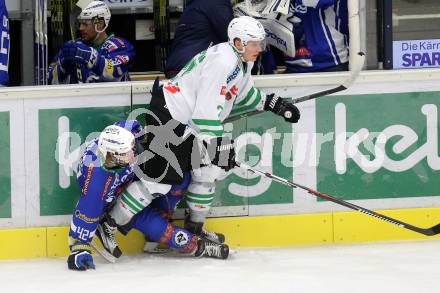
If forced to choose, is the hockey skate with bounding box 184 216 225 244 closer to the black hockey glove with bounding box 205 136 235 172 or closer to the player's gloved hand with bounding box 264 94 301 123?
the black hockey glove with bounding box 205 136 235 172

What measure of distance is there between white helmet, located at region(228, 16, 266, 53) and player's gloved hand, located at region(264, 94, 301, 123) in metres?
0.33

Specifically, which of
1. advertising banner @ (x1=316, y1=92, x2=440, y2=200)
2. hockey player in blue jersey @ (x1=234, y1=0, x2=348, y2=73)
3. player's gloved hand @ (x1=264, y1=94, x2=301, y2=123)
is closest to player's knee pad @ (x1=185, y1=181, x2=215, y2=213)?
player's gloved hand @ (x1=264, y1=94, x2=301, y2=123)

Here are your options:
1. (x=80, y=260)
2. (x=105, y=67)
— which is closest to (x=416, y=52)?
(x=105, y=67)

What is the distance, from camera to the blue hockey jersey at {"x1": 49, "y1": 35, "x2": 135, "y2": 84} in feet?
21.6

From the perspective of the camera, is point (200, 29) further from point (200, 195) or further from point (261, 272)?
point (261, 272)

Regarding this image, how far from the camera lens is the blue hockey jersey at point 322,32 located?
253 inches

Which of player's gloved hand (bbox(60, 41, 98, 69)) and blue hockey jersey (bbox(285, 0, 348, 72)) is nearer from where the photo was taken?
blue hockey jersey (bbox(285, 0, 348, 72))

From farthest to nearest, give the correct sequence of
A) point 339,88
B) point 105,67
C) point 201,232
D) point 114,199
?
point 105,67, point 339,88, point 201,232, point 114,199

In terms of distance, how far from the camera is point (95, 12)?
6629 mm

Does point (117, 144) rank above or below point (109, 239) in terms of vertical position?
above

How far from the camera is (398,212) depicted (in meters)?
6.34

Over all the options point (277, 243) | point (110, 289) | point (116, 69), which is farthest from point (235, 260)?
point (116, 69)

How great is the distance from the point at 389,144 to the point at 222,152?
3.28 ft

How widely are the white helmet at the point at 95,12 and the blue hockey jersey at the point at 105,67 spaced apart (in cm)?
12
